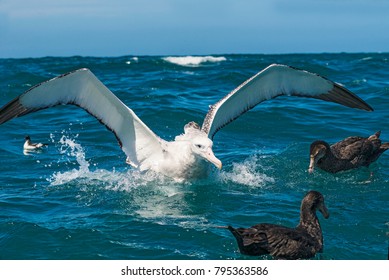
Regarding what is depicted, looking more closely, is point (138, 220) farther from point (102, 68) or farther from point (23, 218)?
point (102, 68)

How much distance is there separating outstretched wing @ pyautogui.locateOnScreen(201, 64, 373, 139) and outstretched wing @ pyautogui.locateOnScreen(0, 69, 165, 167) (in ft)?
3.52

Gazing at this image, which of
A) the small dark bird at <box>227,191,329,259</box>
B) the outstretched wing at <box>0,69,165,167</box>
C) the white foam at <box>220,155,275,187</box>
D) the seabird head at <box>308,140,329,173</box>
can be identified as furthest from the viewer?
the seabird head at <box>308,140,329,173</box>

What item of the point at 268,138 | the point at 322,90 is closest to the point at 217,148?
the point at 268,138

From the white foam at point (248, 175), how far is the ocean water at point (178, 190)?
2 cm

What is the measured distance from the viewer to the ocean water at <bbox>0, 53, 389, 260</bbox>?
7.24 metres

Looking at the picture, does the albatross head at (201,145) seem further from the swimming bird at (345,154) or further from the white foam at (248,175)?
the swimming bird at (345,154)

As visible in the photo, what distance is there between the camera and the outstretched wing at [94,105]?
29.9ft

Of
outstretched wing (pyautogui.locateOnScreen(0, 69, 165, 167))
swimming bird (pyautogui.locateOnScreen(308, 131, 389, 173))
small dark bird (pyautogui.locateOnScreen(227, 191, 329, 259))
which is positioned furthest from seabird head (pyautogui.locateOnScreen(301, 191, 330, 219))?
outstretched wing (pyautogui.locateOnScreen(0, 69, 165, 167))

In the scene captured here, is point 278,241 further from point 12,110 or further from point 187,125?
point 12,110

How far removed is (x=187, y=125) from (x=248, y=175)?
4.26 ft

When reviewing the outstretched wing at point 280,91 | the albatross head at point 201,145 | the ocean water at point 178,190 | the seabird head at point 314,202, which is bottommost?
the ocean water at point 178,190

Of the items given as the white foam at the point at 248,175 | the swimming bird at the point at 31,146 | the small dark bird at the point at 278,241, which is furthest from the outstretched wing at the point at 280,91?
the swimming bird at the point at 31,146

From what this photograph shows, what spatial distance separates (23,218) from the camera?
841cm

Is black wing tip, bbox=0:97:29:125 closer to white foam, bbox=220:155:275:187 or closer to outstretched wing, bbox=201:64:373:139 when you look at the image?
outstretched wing, bbox=201:64:373:139
